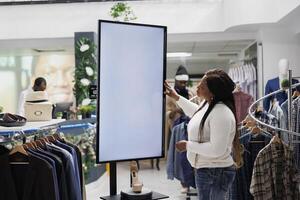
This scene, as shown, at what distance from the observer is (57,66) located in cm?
939

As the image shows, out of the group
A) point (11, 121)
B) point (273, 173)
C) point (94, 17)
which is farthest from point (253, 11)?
point (11, 121)

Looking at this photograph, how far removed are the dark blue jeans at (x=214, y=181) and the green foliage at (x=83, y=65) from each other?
426 cm

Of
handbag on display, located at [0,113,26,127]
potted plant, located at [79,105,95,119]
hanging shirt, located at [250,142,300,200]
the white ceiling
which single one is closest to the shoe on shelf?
handbag on display, located at [0,113,26,127]

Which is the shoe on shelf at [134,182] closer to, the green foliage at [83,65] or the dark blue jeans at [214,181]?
the dark blue jeans at [214,181]

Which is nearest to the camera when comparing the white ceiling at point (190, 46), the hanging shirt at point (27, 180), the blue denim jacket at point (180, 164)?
the hanging shirt at point (27, 180)

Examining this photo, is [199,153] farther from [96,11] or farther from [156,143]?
[96,11]

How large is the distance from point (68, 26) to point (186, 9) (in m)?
2.10

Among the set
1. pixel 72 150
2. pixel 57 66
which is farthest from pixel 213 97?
pixel 57 66

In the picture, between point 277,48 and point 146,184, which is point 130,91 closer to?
point 146,184

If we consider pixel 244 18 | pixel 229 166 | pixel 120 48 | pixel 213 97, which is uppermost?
pixel 244 18

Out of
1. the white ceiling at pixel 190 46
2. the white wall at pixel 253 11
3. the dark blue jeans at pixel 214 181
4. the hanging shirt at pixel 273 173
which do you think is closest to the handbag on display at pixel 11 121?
the dark blue jeans at pixel 214 181

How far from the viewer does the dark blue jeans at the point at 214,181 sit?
296 centimetres

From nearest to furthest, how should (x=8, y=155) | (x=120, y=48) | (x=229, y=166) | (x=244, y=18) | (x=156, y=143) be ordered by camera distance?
(x=8, y=155) < (x=120, y=48) < (x=156, y=143) < (x=229, y=166) < (x=244, y=18)

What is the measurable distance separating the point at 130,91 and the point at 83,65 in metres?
4.58
